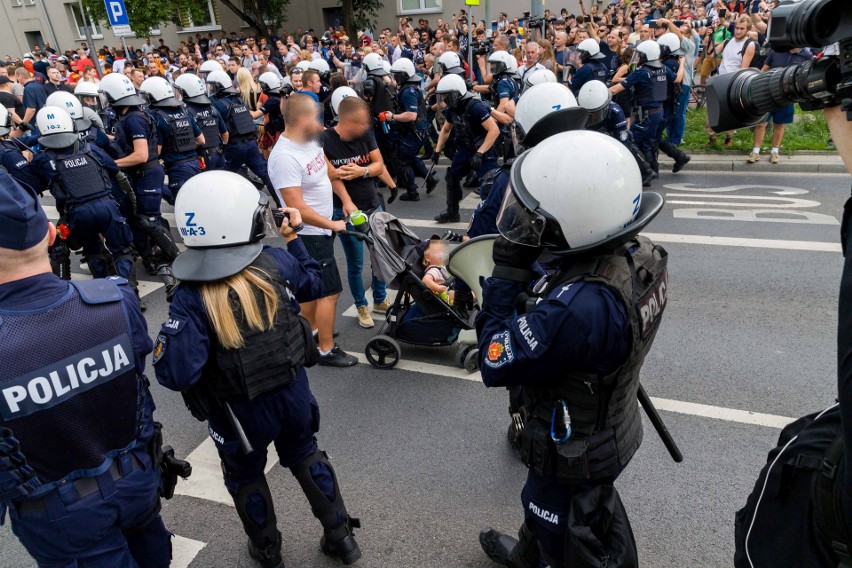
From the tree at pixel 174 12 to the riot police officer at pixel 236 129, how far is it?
12566 millimetres

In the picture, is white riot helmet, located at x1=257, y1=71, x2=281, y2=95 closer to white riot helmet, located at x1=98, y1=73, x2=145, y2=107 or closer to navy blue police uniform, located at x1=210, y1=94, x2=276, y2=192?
navy blue police uniform, located at x1=210, y1=94, x2=276, y2=192

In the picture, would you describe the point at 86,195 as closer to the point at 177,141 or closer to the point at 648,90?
the point at 177,141

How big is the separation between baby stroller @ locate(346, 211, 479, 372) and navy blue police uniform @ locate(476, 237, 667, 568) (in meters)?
2.27

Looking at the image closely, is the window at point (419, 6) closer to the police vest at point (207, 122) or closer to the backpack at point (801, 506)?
the police vest at point (207, 122)

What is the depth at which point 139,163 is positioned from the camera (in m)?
6.43

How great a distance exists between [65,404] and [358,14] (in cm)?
2640

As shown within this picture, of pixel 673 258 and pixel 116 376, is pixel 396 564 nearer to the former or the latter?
pixel 116 376

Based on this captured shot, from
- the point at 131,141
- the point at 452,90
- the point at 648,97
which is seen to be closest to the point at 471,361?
the point at 452,90

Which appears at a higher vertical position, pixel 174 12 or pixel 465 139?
pixel 174 12

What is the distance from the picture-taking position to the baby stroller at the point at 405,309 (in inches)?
181

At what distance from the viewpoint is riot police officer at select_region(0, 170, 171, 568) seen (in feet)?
6.14

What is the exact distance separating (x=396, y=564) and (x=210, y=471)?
1.48 m

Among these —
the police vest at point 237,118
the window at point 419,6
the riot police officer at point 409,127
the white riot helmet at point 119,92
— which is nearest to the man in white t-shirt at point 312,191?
the white riot helmet at point 119,92

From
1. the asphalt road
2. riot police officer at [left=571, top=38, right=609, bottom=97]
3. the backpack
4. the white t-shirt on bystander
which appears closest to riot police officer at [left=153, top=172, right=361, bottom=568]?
the asphalt road
